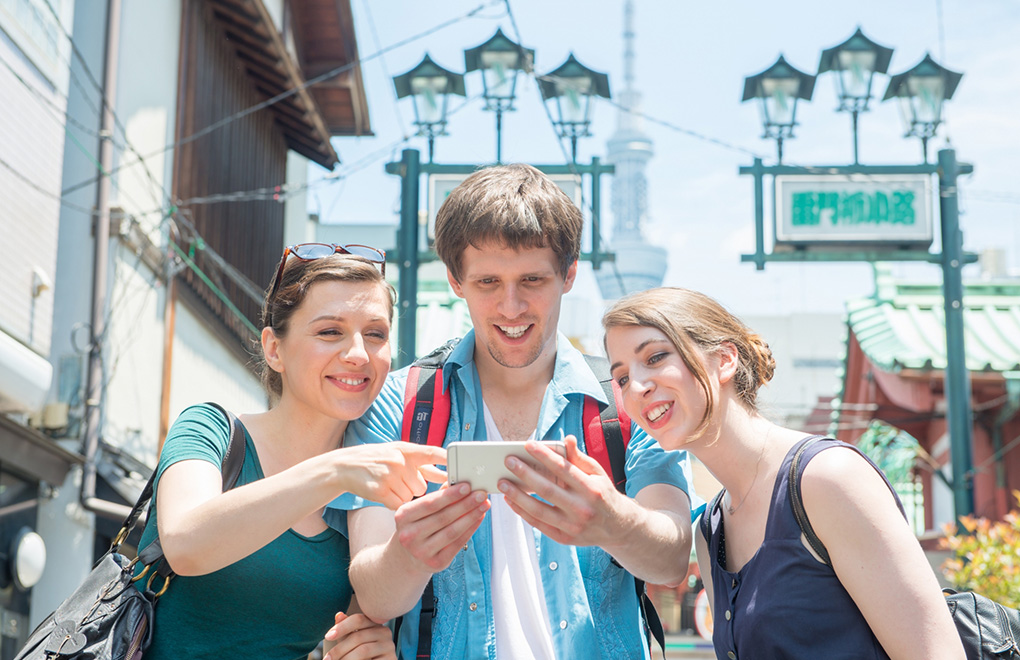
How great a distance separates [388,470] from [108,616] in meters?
0.96

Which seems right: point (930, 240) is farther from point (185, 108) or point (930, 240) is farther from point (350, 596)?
point (350, 596)

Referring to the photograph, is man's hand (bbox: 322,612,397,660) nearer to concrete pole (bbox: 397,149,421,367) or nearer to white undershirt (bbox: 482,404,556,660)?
white undershirt (bbox: 482,404,556,660)

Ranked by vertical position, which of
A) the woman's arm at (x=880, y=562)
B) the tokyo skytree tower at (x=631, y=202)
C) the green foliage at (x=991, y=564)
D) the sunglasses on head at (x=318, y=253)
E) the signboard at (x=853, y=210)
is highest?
the tokyo skytree tower at (x=631, y=202)

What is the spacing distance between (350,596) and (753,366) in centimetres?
152

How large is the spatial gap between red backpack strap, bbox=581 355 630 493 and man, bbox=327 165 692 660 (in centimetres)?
3

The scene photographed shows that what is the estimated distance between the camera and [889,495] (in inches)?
116

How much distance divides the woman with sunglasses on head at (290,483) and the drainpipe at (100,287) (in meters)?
7.51

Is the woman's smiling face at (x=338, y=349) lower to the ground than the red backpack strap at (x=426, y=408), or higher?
higher

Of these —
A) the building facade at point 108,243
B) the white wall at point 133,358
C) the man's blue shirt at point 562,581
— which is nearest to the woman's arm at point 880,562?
the man's blue shirt at point 562,581

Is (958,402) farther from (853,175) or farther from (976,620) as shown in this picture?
(976,620)

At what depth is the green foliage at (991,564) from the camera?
9.05 metres

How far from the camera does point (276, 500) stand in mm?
2922

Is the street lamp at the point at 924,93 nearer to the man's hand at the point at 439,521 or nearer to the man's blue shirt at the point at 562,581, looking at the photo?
the man's blue shirt at the point at 562,581

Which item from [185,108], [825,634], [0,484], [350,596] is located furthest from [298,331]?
[185,108]
